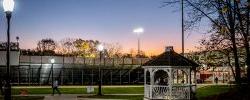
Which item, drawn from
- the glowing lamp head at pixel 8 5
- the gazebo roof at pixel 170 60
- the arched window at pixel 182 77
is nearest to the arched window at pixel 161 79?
the arched window at pixel 182 77

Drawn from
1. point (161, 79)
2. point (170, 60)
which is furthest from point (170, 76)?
point (161, 79)

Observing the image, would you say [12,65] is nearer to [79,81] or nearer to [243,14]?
[79,81]

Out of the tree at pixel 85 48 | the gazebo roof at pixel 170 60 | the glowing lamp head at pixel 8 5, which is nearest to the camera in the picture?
the glowing lamp head at pixel 8 5

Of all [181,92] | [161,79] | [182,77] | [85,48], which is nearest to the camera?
[181,92]

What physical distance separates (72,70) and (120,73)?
843 centimetres

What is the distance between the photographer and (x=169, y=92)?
3403 centimetres

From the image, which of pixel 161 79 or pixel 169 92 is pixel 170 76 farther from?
pixel 161 79

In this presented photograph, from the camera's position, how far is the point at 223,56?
1881 cm

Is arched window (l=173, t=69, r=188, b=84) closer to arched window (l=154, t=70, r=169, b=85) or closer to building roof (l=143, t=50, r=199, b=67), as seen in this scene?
arched window (l=154, t=70, r=169, b=85)

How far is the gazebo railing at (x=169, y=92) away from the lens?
112ft

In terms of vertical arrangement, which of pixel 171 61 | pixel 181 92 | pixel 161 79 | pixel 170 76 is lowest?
pixel 181 92

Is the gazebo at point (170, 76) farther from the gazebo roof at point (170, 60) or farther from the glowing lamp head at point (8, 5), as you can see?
the glowing lamp head at point (8, 5)

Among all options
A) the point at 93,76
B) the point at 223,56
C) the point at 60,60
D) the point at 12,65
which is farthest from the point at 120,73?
the point at 223,56

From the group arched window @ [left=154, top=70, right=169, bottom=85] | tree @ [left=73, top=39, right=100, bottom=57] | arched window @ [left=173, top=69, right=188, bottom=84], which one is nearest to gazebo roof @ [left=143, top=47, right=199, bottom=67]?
arched window @ [left=173, top=69, right=188, bottom=84]
